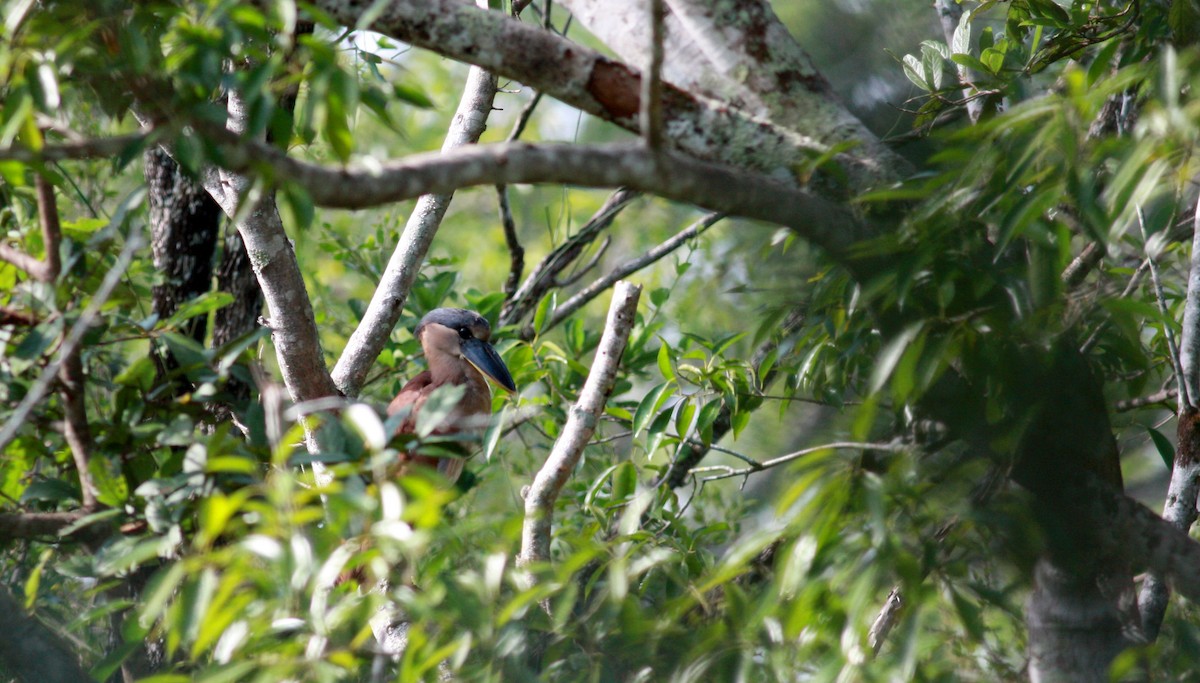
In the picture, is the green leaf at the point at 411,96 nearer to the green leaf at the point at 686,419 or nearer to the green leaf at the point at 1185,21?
the green leaf at the point at 686,419

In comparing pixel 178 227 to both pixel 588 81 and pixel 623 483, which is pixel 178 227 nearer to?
pixel 623 483

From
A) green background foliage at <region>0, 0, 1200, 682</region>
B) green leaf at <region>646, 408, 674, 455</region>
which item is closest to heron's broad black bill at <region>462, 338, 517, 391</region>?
green leaf at <region>646, 408, 674, 455</region>

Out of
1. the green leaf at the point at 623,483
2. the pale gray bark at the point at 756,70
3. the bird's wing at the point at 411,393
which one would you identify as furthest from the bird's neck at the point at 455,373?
the pale gray bark at the point at 756,70

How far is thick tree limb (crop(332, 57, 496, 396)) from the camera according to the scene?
3.34 metres

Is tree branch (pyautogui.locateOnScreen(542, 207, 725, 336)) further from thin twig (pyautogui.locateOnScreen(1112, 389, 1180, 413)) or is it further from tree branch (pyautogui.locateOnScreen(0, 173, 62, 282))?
tree branch (pyautogui.locateOnScreen(0, 173, 62, 282))

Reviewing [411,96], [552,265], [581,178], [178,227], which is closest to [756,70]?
[581,178]

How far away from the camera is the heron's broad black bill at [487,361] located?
4289 mm

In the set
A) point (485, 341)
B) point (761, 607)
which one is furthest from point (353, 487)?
point (485, 341)

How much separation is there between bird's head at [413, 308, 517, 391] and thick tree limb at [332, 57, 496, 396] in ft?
3.24

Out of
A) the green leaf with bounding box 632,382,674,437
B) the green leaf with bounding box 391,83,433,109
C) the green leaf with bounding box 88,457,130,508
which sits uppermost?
the green leaf with bounding box 391,83,433,109

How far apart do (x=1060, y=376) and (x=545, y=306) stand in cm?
232

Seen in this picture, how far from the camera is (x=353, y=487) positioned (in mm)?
1448

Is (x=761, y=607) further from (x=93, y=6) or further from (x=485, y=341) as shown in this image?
(x=485, y=341)

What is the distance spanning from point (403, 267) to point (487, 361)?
101 cm
